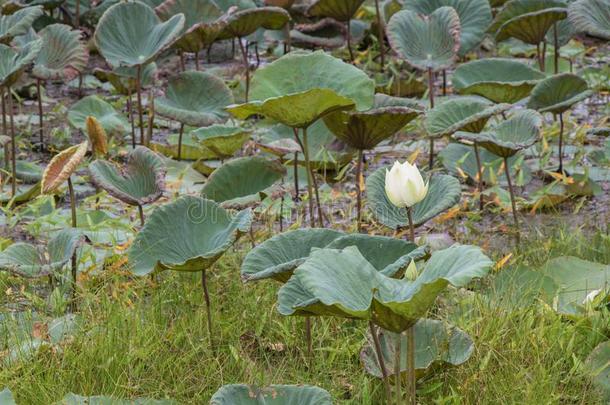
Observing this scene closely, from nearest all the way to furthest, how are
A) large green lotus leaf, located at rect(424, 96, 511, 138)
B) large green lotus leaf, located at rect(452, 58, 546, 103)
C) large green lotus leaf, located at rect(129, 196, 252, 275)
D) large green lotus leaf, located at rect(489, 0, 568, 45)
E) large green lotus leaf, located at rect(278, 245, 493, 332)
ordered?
large green lotus leaf, located at rect(278, 245, 493, 332), large green lotus leaf, located at rect(129, 196, 252, 275), large green lotus leaf, located at rect(424, 96, 511, 138), large green lotus leaf, located at rect(452, 58, 546, 103), large green lotus leaf, located at rect(489, 0, 568, 45)

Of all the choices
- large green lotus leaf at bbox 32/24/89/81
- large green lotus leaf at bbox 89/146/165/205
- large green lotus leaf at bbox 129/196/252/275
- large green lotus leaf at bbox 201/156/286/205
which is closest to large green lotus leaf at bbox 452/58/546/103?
large green lotus leaf at bbox 201/156/286/205

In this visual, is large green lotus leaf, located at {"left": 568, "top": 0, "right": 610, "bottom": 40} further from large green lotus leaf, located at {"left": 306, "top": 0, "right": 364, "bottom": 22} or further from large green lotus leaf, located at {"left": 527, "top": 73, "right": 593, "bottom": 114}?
large green lotus leaf, located at {"left": 306, "top": 0, "right": 364, "bottom": 22}

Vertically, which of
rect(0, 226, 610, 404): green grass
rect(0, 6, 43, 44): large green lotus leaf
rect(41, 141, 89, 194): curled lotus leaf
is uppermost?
rect(0, 6, 43, 44): large green lotus leaf

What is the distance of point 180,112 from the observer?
3.96 meters

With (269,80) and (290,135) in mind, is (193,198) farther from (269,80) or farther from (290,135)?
(290,135)

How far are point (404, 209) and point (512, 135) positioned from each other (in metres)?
0.74

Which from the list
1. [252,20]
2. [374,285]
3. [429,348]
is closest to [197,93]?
[252,20]

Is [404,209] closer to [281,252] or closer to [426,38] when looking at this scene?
[281,252]

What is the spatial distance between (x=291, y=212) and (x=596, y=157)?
3.70 ft

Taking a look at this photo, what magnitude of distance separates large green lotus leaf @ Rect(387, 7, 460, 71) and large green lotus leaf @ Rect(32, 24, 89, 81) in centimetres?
126

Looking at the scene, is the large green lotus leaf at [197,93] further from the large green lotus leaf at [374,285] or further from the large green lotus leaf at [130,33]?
the large green lotus leaf at [374,285]

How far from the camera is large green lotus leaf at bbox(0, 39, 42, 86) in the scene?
3564 mm

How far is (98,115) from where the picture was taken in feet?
14.9

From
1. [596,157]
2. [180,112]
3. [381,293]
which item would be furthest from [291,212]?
[381,293]
